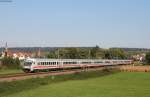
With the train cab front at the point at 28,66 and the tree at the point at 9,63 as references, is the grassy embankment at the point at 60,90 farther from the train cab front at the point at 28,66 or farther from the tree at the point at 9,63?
the tree at the point at 9,63

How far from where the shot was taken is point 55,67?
8231cm

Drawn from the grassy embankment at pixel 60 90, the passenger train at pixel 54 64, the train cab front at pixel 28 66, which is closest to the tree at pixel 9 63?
the passenger train at pixel 54 64

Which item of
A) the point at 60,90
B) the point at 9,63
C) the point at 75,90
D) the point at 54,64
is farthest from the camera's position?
the point at 9,63

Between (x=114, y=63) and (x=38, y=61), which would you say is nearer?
(x=38, y=61)

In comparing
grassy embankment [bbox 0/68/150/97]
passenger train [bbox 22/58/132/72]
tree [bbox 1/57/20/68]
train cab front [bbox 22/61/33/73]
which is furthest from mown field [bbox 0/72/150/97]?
tree [bbox 1/57/20/68]

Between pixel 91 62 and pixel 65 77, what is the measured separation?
47872 mm

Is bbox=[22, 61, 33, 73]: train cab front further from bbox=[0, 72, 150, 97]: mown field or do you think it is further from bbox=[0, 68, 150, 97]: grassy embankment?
bbox=[0, 68, 150, 97]: grassy embankment

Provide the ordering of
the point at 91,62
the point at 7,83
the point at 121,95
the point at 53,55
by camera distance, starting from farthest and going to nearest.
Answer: the point at 53,55
the point at 91,62
the point at 7,83
the point at 121,95

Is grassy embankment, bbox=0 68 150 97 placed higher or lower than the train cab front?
lower

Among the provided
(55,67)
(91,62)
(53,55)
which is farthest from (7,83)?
(53,55)

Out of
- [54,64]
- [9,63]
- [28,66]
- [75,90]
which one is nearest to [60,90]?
[75,90]

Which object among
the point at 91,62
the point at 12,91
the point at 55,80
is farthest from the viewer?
the point at 91,62

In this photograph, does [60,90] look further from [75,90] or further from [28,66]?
[28,66]

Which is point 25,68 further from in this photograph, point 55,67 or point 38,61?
point 55,67
